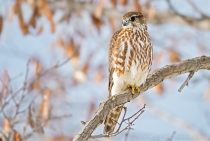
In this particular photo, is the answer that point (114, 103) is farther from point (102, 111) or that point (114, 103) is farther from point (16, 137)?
point (16, 137)

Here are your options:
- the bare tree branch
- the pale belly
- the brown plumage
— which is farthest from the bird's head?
the bare tree branch

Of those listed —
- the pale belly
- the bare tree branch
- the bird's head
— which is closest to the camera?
the pale belly

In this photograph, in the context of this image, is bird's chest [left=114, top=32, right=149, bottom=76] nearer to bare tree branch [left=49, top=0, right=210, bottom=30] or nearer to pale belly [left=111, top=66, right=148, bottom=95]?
pale belly [left=111, top=66, right=148, bottom=95]

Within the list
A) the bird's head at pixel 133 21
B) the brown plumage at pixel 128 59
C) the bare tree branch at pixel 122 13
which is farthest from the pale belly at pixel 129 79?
the bare tree branch at pixel 122 13

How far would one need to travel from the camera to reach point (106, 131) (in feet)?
13.5

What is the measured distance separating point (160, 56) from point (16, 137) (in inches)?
215

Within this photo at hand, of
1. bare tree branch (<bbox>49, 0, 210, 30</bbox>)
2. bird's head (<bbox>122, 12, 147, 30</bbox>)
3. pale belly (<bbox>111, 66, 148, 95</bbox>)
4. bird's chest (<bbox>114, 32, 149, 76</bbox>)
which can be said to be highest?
bare tree branch (<bbox>49, 0, 210, 30</bbox>)

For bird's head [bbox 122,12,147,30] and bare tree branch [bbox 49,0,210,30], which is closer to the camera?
bird's head [bbox 122,12,147,30]

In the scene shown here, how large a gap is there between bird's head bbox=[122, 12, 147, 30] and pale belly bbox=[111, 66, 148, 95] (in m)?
0.41

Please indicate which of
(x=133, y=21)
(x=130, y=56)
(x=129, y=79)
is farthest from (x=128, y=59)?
(x=133, y=21)

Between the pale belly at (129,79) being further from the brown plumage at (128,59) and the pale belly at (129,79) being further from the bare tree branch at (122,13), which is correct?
the bare tree branch at (122,13)

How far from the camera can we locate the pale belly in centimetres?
423

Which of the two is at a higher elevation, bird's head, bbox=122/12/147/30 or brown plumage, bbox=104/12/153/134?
bird's head, bbox=122/12/147/30

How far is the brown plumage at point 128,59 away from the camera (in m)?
4.25
